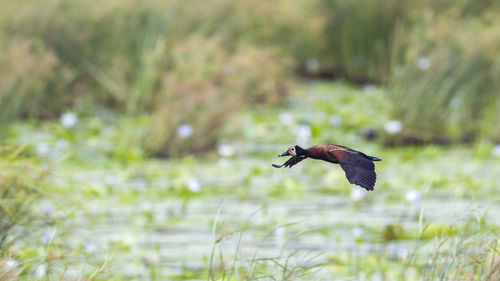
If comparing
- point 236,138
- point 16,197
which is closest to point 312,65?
point 236,138

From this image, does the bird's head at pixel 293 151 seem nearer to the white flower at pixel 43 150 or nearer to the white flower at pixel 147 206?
the white flower at pixel 147 206

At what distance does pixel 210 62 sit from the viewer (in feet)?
28.8

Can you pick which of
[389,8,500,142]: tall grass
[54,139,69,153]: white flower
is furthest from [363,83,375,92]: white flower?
[54,139,69,153]: white flower

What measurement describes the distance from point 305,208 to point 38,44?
418 cm

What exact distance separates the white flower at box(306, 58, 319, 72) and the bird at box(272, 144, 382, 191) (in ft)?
35.9

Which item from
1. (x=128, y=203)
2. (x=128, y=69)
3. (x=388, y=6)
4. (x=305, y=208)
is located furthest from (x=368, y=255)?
(x=388, y=6)

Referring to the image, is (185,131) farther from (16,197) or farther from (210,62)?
(16,197)

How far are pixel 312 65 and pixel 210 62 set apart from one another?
3889 mm

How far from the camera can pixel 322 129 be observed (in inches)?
330

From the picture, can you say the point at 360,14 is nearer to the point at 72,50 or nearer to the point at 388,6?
the point at 388,6

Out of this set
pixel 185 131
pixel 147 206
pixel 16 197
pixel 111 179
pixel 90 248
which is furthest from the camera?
pixel 185 131

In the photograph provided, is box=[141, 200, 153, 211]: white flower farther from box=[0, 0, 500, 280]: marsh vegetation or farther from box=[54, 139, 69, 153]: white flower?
box=[54, 139, 69, 153]: white flower

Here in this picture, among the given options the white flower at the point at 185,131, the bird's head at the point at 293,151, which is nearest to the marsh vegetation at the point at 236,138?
the white flower at the point at 185,131

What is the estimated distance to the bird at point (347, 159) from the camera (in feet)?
4.91
